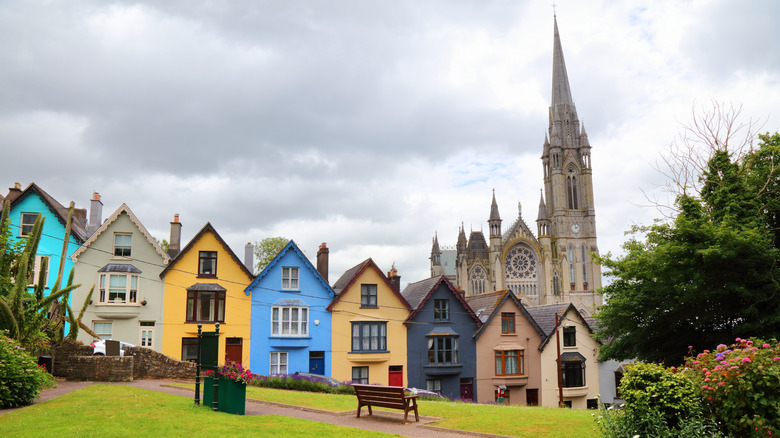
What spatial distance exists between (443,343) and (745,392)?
3044cm

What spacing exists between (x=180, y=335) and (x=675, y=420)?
1251 inches

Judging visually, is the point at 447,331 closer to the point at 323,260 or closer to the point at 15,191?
the point at 323,260

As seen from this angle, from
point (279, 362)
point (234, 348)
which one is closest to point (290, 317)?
point (279, 362)

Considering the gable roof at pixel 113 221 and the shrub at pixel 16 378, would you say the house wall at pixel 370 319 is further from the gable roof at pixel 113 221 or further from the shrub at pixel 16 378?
the shrub at pixel 16 378

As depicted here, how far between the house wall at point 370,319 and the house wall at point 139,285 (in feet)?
36.4

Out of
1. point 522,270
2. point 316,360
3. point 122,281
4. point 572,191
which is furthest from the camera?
point 572,191

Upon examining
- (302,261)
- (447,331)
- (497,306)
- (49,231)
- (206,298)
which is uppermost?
(49,231)

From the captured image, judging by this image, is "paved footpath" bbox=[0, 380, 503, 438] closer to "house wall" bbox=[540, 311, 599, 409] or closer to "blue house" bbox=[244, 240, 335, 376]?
"blue house" bbox=[244, 240, 335, 376]

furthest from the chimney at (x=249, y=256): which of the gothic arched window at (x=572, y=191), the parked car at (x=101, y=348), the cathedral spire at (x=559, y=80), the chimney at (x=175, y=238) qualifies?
the cathedral spire at (x=559, y=80)

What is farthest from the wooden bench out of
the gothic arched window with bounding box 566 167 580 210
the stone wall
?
the gothic arched window with bounding box 566 167 580 210

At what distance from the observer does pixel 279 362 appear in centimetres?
3878

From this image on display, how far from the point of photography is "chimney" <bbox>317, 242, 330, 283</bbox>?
139 ft

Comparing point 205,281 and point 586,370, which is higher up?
point 205,281

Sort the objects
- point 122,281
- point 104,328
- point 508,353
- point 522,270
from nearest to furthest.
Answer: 1. point 104,328
2. point 122,281
3. point 508,353
4. point 522,270
